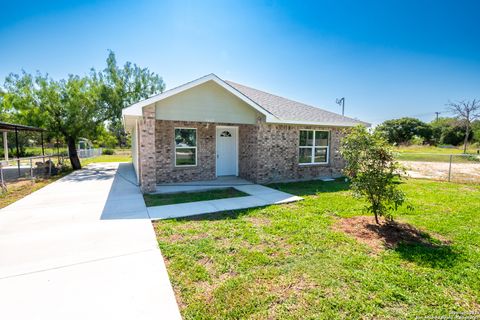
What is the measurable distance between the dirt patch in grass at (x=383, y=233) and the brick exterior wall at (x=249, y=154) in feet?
16.7

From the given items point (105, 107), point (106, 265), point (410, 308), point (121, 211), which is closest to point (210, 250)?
point (106, 265)

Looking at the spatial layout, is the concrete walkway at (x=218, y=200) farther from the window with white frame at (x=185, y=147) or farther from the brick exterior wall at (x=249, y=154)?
the window with white frame at (x=185, y=147)

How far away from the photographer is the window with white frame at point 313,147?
11336mm

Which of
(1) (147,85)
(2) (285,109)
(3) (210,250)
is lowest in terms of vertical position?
(3) (210,250)

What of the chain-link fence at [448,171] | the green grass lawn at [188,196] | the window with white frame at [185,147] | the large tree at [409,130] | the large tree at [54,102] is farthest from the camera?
the large tree at [409,130]

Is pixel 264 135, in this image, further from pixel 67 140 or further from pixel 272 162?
pixel 67 140

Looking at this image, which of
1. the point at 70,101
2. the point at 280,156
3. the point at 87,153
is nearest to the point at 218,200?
the point at 280,156

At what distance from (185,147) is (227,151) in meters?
2.25

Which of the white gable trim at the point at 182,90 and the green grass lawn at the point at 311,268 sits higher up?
the white gable trim at the point at 182,90

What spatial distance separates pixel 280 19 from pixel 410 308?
11883 mm

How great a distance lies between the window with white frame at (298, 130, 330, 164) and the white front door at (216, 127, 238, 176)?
334cm

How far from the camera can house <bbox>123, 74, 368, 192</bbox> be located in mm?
8160

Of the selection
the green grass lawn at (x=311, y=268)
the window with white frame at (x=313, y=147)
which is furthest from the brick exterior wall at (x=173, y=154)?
the green grass lawn at (x=311, y=268)

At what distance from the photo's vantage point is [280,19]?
10.8 m
